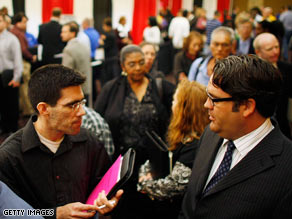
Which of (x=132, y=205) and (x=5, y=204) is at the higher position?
(x=5, y=204)

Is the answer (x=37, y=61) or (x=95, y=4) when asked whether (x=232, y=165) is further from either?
(x=95, y=4)

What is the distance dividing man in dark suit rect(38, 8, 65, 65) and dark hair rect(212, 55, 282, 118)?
17.2 ft

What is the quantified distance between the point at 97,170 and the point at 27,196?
15.3 inches

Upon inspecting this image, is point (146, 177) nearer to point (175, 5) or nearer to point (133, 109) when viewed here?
point (133, 109)

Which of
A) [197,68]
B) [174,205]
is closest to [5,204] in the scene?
[174,205]

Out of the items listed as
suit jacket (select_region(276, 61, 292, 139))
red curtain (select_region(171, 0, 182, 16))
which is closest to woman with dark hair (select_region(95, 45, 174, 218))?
Answer: suit jacket (select_region(276, 61, 292, 139))

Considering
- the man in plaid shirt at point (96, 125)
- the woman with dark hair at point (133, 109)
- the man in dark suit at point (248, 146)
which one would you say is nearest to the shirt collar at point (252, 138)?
the man in dark suit at point (248, 146)

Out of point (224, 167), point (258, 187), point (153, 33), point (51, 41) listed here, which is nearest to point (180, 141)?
point (224, 167)

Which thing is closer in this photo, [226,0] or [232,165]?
[232,165]

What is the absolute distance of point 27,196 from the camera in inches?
64.2

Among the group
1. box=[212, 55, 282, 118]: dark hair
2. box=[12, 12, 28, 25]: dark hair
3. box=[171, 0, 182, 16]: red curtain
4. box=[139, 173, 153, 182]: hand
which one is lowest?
box=[139, 173, 153, 182]: hand

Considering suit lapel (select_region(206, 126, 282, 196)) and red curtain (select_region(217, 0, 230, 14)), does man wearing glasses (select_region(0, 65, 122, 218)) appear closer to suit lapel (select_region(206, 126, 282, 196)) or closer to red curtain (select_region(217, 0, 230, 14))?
suit lapel (select_region(206, 126, 282, 196))

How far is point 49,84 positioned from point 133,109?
1427mm

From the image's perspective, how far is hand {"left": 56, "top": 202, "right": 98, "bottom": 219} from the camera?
1.51 meters
